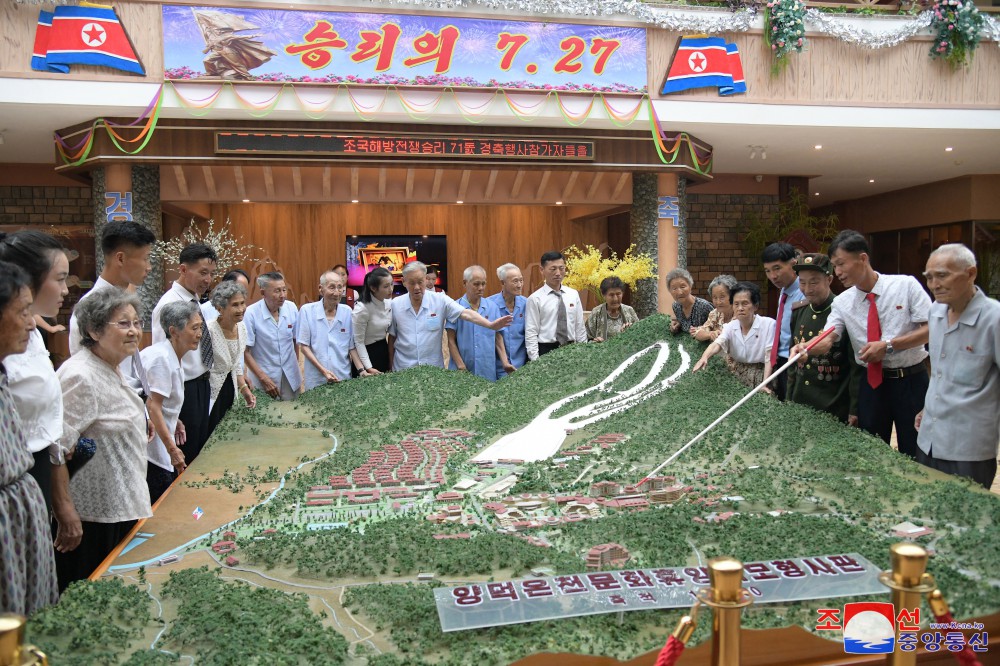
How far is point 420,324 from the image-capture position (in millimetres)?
5891

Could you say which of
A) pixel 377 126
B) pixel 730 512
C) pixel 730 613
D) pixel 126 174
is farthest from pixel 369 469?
pixel 126 174

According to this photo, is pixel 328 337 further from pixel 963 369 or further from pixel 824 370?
pixel 963 369

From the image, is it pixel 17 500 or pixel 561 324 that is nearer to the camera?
pixel 17 500

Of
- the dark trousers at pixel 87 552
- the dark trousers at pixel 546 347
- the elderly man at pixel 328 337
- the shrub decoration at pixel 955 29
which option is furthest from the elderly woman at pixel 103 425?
the shrub decoration at pixel 955 29

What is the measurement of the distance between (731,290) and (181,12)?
20.5ft

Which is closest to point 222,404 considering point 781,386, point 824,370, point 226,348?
point 226,348

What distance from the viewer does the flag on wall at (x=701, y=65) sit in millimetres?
8539

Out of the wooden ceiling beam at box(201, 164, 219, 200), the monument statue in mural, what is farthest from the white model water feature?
the wooden ceiling beam at box(201, 164, 219, 200)

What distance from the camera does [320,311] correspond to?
565 cm

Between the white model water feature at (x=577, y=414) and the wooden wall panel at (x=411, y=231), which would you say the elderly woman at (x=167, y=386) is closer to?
the white model water feature at (x=577, y=414)

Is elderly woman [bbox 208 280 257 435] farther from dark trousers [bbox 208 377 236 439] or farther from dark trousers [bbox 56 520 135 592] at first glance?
dark trousers [bbox 56 520 135 592]

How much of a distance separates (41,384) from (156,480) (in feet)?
4.14

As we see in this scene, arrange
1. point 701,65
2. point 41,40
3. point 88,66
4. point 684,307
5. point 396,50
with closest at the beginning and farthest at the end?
point 684,307
point 41,40
point 88,66
point 396,50
point 701,65

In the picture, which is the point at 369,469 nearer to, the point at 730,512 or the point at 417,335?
the point at 730,512
